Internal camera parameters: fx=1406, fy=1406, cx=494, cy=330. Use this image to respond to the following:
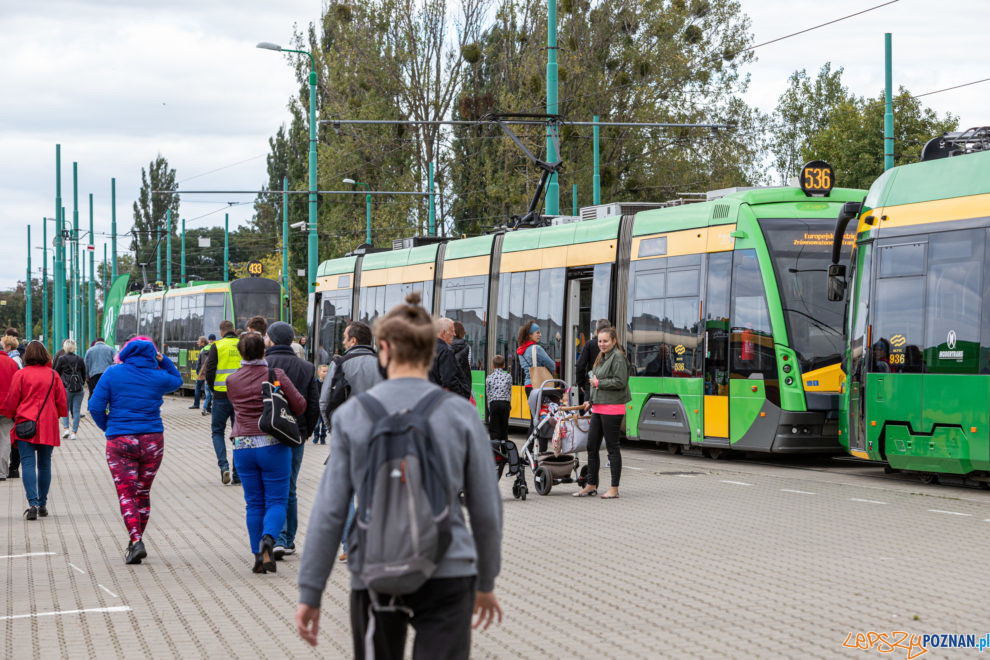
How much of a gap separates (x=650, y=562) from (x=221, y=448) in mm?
7788

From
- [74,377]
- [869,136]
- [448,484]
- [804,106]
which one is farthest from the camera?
[804,106]

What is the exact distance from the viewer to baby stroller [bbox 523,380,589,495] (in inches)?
559

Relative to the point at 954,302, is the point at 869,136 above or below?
above

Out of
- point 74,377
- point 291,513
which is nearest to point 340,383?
point 291,513

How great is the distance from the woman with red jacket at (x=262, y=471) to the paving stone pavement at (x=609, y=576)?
0.79 ft

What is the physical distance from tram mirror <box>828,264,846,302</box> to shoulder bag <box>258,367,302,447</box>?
7.73m

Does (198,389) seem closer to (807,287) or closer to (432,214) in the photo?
(432,214)

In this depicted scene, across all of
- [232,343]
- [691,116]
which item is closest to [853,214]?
[232,343]

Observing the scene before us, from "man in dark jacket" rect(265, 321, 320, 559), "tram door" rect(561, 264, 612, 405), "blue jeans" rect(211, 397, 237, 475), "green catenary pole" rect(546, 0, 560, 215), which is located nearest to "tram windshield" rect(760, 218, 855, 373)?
"tram door" rect(561, 264, 612, 405)

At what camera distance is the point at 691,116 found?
4616 cm

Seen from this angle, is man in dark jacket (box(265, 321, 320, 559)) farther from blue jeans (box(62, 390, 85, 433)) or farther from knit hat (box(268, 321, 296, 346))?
blue jeans (box(62, 390, 85, 433))

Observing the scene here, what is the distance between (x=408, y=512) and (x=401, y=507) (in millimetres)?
24

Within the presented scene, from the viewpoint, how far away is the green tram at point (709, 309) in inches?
661

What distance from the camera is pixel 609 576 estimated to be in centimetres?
901
